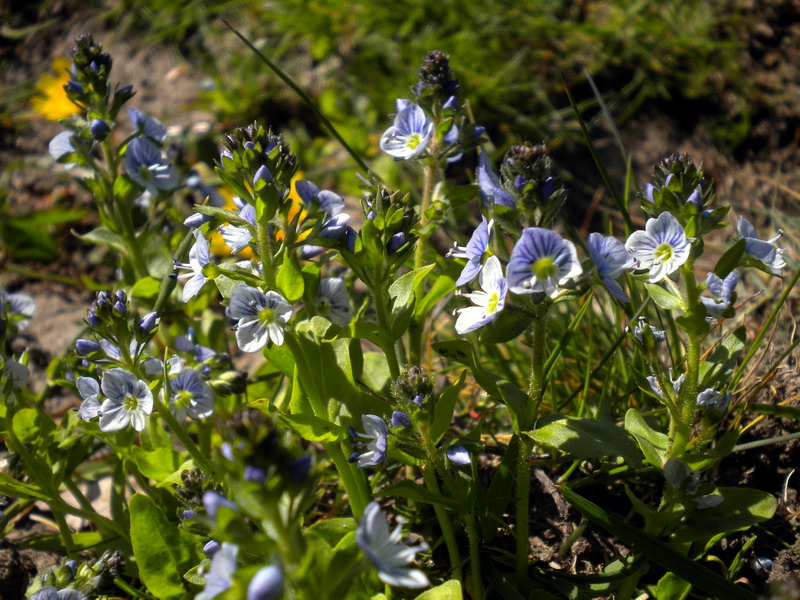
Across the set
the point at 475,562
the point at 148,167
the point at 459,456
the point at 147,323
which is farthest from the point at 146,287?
the point at 475,562

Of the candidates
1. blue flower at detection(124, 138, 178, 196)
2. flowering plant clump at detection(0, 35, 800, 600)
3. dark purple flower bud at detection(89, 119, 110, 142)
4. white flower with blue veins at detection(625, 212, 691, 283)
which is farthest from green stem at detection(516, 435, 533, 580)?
dark purple flower bud at detection(89, 119, 110, 142)

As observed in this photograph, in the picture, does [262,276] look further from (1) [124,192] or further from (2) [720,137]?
(2) [720,137]

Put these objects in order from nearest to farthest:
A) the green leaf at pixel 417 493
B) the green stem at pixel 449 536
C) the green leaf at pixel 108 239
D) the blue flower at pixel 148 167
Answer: the green leaf at pixel 417 493
the green stem at pixel 449 536
the blue flower at pixel 148 167
the green leaf at pixel 108 239

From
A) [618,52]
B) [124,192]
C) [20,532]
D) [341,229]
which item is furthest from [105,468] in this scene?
[618,52]

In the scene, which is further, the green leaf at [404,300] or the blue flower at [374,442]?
the green leaf at [404,300]

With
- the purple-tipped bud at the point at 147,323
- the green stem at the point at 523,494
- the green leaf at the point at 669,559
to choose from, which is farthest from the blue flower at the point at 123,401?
the green leaf at the point at 669,559

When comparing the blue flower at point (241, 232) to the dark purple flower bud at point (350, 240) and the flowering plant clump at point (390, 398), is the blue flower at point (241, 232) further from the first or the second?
the dark purple flower bud at point (350, 240)

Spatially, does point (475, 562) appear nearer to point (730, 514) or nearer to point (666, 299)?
point (730, 514)
